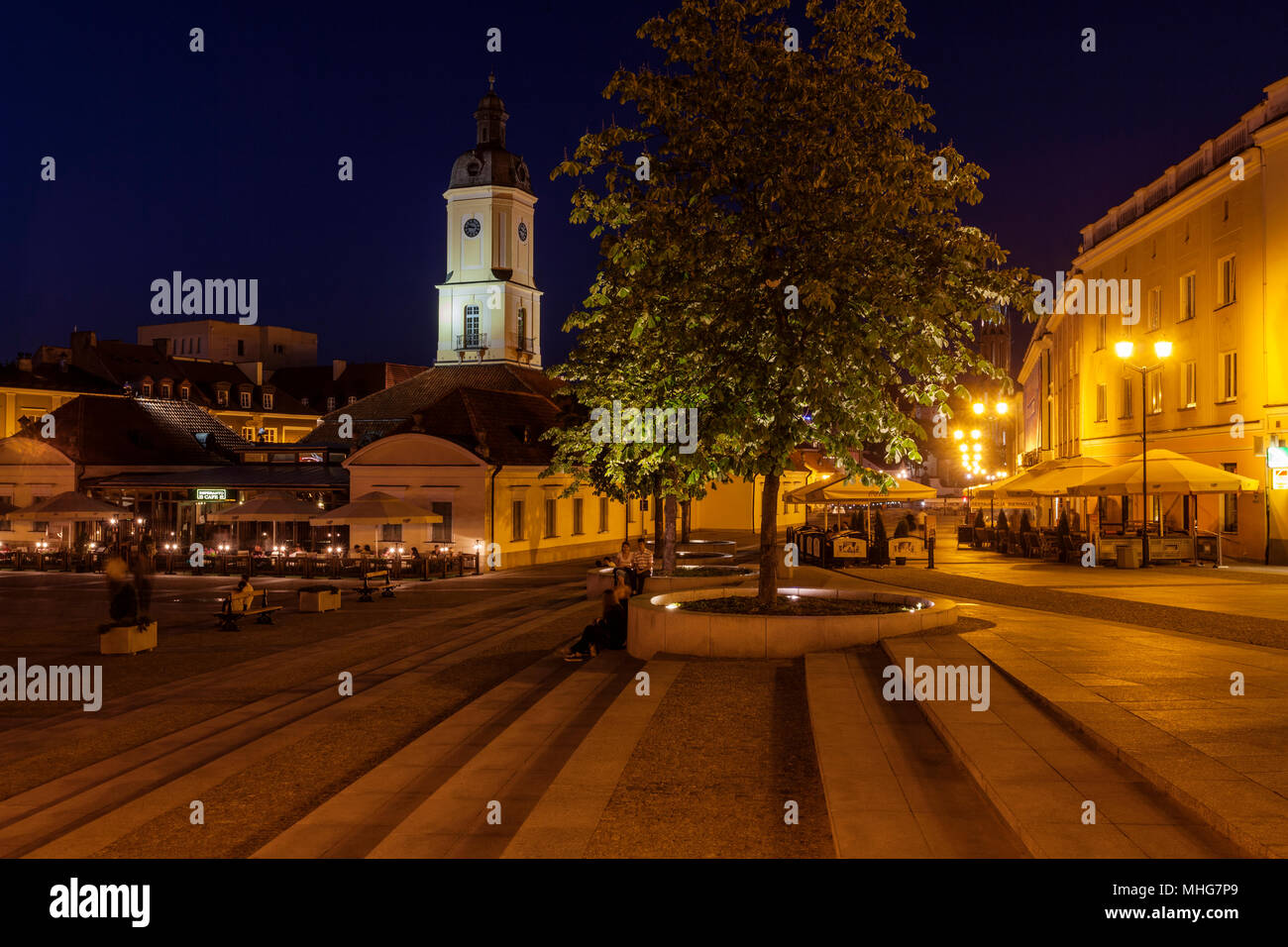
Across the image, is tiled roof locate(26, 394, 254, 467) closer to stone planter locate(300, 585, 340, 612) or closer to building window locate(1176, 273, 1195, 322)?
stone planter locate(300, 585, 340, 612)

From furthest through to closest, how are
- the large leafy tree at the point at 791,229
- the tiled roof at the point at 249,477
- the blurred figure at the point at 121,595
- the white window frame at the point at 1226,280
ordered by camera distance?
the tiled roof at the point at 249,477 → the white window frame at the point at 1226,280 → the blurred figure at the point at 121,595 → the large leafy tree at the point at 791,229

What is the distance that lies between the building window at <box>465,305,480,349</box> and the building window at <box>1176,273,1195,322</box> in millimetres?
44400

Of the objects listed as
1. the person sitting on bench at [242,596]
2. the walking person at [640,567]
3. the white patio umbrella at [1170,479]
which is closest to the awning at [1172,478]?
the white patio umbrella at [1170,479]

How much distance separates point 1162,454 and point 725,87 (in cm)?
2353

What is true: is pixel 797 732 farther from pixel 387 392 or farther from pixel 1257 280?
pixel 387 392

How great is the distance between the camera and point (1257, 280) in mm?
32594

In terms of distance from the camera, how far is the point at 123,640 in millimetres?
18000

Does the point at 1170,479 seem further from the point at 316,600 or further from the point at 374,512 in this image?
the point at 374,512

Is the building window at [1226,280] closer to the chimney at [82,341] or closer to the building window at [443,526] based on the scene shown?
the building window at [443,526]

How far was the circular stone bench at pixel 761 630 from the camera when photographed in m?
14.3

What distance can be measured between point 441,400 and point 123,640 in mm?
28112

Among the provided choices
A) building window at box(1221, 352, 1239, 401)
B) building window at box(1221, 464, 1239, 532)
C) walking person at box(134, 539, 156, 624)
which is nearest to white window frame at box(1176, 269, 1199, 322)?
building window at box(1221, 352, 1239, 401)

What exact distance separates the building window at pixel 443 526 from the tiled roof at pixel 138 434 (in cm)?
1726

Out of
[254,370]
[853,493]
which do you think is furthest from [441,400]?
[254,370]
